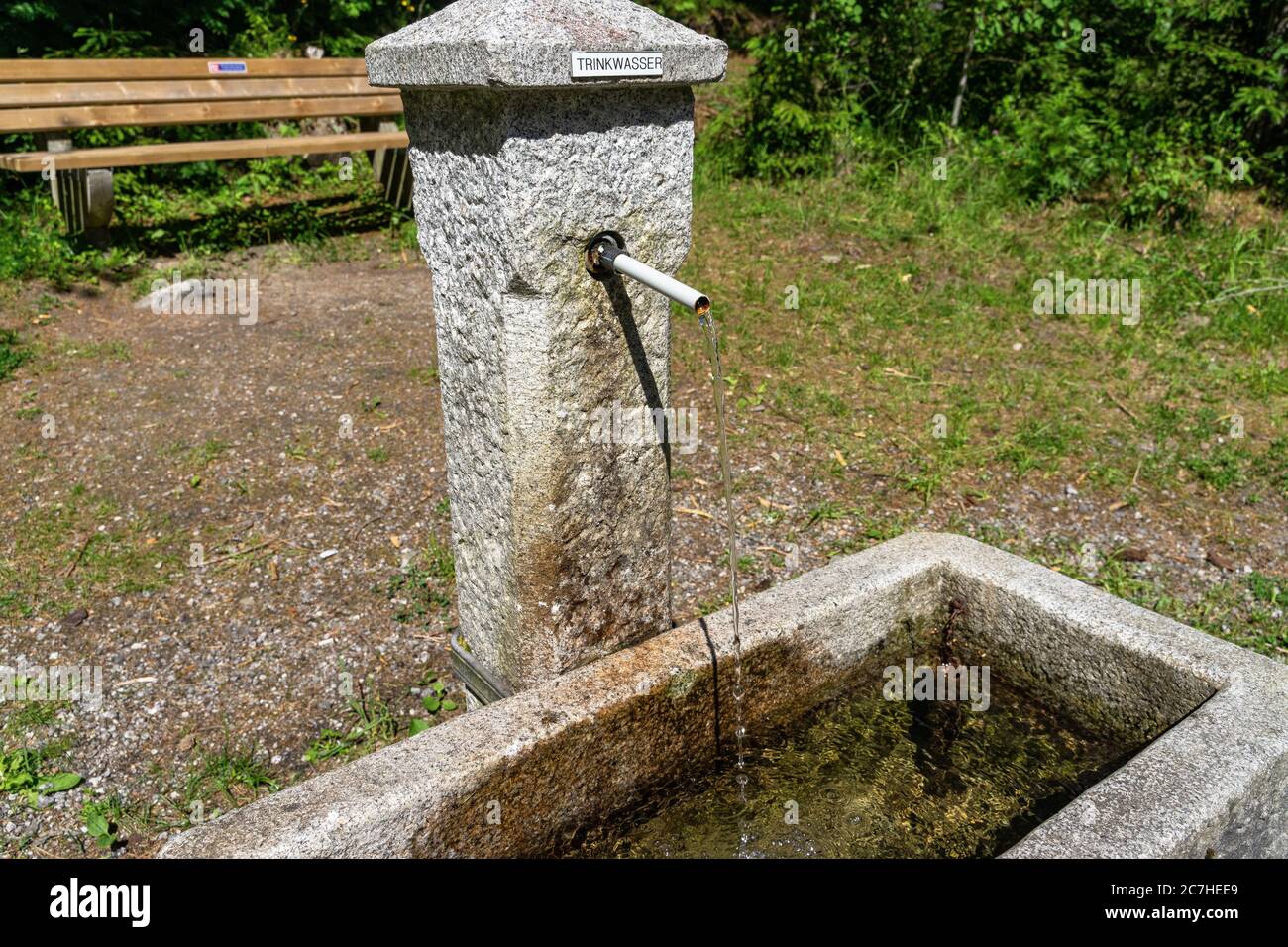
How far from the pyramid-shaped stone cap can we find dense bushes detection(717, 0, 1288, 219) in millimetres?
5286

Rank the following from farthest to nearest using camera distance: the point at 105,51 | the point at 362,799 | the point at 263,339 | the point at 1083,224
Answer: the point at 105,51, the point at 1083,224, the point at 263,339, the point at 362,799

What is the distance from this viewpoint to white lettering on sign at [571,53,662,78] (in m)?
1.75

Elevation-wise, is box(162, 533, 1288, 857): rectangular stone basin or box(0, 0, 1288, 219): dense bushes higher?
box(0, 0, 1288, 219): dense bushes

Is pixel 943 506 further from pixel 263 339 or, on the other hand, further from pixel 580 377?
pixel 263 339

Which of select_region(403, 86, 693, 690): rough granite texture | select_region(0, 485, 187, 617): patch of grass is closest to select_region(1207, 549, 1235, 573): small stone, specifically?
select_region(403, 86, 693, 690): rough granite texture

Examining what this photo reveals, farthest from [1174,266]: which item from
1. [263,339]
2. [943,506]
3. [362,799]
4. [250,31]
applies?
[250,31]

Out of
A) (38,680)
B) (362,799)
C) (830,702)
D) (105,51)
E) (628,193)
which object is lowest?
(38,680)

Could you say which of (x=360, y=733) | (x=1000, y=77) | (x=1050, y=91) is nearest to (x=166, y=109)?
(x=360, y=733)

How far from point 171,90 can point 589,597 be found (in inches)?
209

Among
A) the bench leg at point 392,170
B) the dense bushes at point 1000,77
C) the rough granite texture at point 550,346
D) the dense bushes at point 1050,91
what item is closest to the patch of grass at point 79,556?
the rough granite texture at point 550,346

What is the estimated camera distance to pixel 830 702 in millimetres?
2490

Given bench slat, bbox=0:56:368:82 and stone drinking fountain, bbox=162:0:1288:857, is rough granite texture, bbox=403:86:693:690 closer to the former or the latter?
stone drinking fountain, bbox=162:0:1288:857

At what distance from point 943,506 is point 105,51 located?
6361 mm

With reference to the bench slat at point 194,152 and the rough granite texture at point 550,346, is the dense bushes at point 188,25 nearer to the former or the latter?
the bench slat at point 194,152
